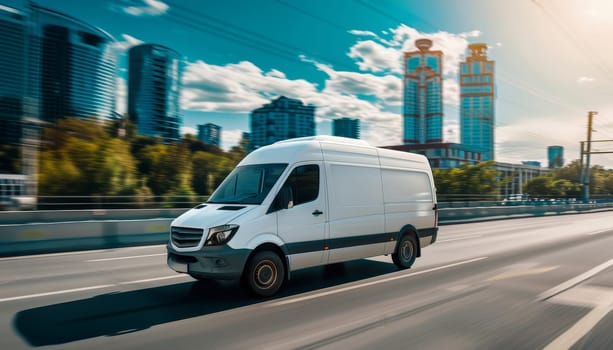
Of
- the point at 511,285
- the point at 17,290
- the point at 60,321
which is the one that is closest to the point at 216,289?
the point at 60,321

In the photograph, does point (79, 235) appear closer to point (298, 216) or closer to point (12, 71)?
point (298, 216)

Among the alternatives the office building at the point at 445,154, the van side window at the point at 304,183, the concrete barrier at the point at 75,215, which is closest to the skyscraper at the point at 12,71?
the concrete barrier at the point at 75,215

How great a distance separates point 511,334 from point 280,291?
131 inches

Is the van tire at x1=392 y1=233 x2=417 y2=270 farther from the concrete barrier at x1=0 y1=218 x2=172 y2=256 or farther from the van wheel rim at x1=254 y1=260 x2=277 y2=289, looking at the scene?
the concrete barrier at x1=0 y1=218 x2=172 y2=256

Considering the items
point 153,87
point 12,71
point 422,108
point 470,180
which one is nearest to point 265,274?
point 470,180

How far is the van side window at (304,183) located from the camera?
7.24 metres

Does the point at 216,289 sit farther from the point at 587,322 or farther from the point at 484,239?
the point at 484,239

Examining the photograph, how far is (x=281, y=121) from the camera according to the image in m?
92.9

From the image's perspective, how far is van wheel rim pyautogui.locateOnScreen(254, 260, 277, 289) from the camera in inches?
262

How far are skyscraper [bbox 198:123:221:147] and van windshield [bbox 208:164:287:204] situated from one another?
62.3 meters

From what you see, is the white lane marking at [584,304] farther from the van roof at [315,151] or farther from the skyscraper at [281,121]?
the skyscraper at [281,121]

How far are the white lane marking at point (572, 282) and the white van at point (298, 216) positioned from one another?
2.76m

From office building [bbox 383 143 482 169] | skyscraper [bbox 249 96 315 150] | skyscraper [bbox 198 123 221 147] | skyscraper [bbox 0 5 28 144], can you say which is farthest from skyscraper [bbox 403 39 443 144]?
skyscraper [bbox 0 5 28 144]

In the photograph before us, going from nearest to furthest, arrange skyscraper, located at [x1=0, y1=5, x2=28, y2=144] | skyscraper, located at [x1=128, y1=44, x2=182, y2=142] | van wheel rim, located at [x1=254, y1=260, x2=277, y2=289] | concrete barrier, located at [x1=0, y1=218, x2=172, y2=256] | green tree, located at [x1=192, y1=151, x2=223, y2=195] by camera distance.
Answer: van wheel rim, located at [x1=254, y1=260, x2=277, y2=289]
concrete barrier, located at [x1=0, y1=218, x2=172, y2=256]
green tree, located at [x1=192, y1=151, x2=223, y2=195]
skyscraper, located at [x1=0, y1=5, x2=28, y2=144]
skyscraper, located at [x1=128, y1=44, x2=182, y2=142]
